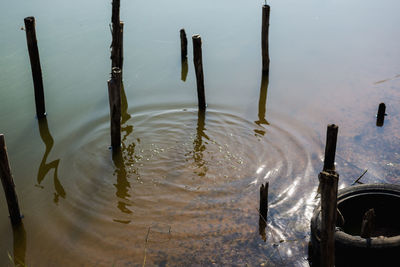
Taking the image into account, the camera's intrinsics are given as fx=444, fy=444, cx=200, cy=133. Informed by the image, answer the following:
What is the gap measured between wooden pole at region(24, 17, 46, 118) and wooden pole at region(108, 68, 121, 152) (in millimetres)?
2590

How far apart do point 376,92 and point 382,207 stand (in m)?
6.45

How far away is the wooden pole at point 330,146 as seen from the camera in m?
8.31

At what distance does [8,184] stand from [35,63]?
4.14 m

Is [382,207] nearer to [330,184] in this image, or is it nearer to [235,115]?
[330,184]

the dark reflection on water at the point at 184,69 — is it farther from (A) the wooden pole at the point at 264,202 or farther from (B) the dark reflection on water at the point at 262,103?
(A) the wooden pole at the point at 264,202

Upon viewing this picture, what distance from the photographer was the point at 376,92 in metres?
13.0

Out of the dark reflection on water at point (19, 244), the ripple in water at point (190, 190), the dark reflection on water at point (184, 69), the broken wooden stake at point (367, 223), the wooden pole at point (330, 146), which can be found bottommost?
the dark reflection on water at point (19, 244)

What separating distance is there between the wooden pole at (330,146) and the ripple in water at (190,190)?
0.52 m

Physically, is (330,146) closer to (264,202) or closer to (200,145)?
(264,202)

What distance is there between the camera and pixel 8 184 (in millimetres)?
7520

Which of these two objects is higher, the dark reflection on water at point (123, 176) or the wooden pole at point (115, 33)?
Result: the wooden pole at point (115, 33)

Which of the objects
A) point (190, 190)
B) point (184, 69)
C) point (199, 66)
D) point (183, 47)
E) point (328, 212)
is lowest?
point (190, 190)

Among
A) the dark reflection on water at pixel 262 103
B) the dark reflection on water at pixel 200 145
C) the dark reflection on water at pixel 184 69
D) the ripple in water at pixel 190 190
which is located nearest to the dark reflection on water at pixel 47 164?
the ripple in water at pixel 190 190

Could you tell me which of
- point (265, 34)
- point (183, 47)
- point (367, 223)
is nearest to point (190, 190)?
point (367, 223)
